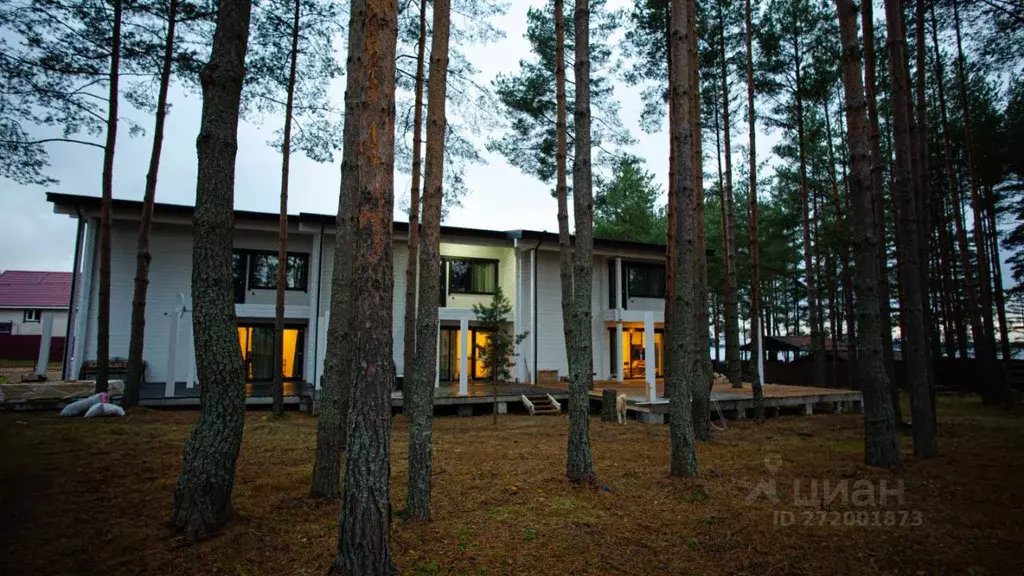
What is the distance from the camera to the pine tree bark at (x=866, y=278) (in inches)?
262

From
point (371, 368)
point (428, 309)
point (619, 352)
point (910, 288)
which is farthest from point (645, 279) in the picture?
point (371, 368)

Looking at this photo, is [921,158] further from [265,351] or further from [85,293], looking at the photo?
[85,293]

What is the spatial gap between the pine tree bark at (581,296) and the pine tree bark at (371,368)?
2856 mm

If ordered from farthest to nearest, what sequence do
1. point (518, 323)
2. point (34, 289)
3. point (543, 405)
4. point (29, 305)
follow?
point (34, 289)
point (29, 305)
point (518, 323)
point (543, 405)

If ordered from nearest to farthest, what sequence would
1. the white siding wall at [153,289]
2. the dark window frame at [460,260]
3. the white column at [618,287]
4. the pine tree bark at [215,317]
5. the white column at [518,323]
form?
the pine tree bark at [215,317] → the white siding wall at [153,289] → the white column at [518,323] → the dark window frame at [460,260] → the white column at [618,287]

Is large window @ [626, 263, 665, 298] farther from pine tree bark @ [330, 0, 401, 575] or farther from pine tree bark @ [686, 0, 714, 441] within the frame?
pine tree bark @ [330, 0, 401, 575]

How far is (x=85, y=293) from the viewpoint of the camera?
14.5 metres

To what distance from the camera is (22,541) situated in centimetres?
391

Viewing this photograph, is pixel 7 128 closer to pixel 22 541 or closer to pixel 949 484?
pixel 22 541

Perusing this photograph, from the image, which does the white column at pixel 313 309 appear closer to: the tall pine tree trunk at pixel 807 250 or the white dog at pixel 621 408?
the white dog at pixel 621 408

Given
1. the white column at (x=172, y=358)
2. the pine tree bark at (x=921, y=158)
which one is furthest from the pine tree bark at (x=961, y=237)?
the white column at (x=172, y=358)

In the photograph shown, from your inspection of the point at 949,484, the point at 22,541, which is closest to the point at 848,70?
the point at 949,484

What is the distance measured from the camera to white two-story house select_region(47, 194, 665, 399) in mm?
14578

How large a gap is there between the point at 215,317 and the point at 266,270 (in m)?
13.8
